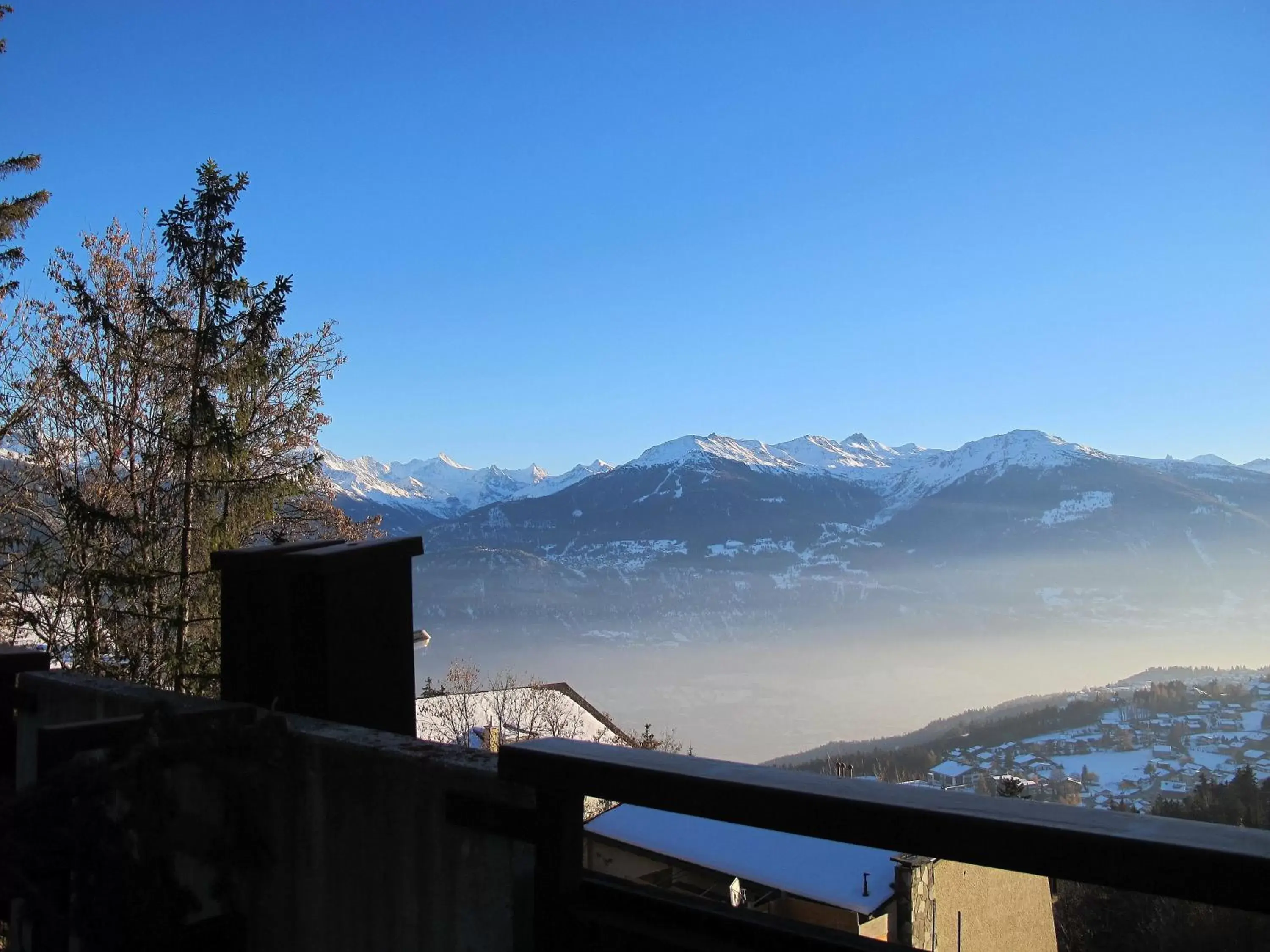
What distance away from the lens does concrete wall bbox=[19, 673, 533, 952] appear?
1867 mm

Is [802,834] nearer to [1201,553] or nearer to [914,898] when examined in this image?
[914,898]

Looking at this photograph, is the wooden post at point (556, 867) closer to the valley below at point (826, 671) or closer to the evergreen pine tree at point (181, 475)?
the evergreen pine tree at point (181, 475)

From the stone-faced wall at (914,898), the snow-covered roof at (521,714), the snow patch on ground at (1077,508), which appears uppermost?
the snow patch on ground at (1077,508)

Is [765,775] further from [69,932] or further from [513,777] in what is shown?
[69,932]

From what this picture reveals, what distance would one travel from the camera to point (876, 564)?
17462cm

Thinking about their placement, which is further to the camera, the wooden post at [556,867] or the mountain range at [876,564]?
the mountain range at [876,564]

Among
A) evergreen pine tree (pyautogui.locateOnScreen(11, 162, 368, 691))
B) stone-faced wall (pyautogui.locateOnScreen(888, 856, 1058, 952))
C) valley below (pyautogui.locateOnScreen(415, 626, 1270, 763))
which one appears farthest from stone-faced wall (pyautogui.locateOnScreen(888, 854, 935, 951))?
valley below (pyautogui.locateOnScreen(415, 626, 1270, 763))

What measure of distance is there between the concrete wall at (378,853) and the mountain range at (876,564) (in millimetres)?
82800

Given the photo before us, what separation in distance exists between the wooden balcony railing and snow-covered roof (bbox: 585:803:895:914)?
36.4 feet

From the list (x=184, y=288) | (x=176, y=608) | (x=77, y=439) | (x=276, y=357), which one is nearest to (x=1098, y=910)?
(x=176, y=608)

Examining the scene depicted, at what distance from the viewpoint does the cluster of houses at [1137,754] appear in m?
26.4

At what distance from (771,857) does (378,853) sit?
41.5 feet

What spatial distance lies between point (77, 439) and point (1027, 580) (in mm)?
176077

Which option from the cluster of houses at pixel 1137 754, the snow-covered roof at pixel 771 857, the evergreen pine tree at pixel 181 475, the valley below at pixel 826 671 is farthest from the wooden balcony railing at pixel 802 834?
the valley below at pixel 826 671
